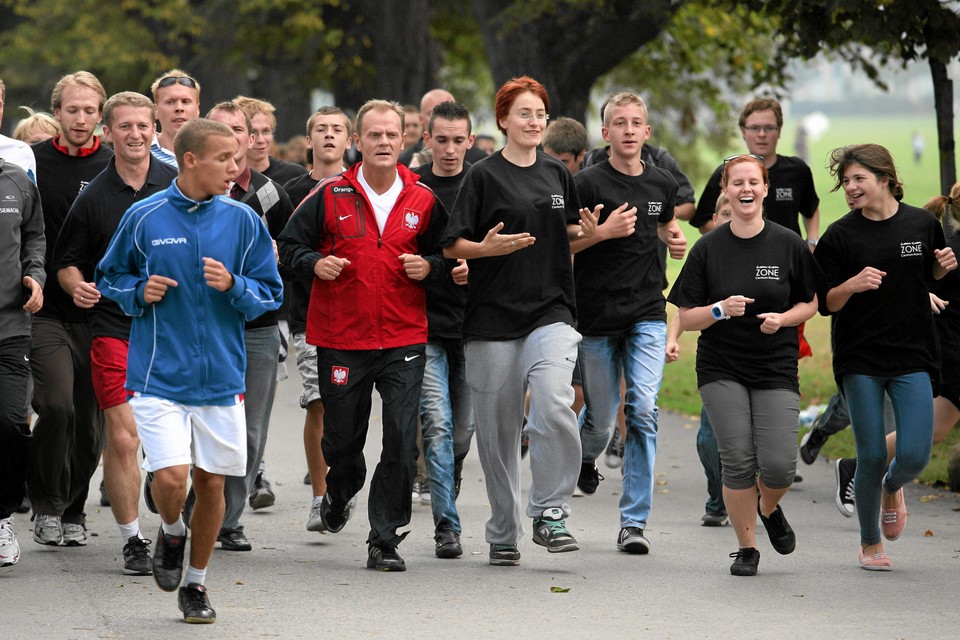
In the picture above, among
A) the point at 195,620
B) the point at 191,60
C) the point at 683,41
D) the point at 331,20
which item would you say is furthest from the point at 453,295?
the point at 191,60

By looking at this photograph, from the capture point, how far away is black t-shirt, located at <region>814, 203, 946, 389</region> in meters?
7.75

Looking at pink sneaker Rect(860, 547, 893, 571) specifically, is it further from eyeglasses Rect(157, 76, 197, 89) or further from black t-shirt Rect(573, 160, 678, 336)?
eyeglasses Rect(157, 76, 197, 89)

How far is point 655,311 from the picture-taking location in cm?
859

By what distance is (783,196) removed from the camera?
1037 centimetres

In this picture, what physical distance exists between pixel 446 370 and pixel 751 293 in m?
1.85

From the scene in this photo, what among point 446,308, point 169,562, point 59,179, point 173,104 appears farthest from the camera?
point 173,104

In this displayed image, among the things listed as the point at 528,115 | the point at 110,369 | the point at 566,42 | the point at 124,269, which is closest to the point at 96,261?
the point at 110,369

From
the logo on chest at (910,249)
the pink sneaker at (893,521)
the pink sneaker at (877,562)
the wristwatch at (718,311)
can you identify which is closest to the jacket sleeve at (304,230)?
the wristwatch at (718,311)

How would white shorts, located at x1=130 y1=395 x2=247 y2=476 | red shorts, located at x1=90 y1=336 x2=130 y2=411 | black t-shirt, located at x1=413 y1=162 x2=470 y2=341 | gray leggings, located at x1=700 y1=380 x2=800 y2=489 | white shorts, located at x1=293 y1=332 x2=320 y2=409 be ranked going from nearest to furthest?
white shorts, located at x1=130 y1=395 x2=247 y2=476 < gray leggings, located at x1=700 y1=380 x2=800 y2=489 < red shorts, located at x1=90 y1=336 x2=130 y2=411 < black t-shirt, located at x1=413 y1=162 x2=470 y2=341 < white shorts, located at x1=293 y1=332 x2=320 y2=409

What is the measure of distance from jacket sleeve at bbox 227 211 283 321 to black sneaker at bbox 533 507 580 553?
1814mm

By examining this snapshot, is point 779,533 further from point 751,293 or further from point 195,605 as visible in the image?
point 195,605

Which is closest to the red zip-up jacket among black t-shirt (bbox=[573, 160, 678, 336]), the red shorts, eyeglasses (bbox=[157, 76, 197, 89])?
the red shorts

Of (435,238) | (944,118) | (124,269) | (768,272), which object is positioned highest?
(944,118)

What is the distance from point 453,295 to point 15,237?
2.36 m
